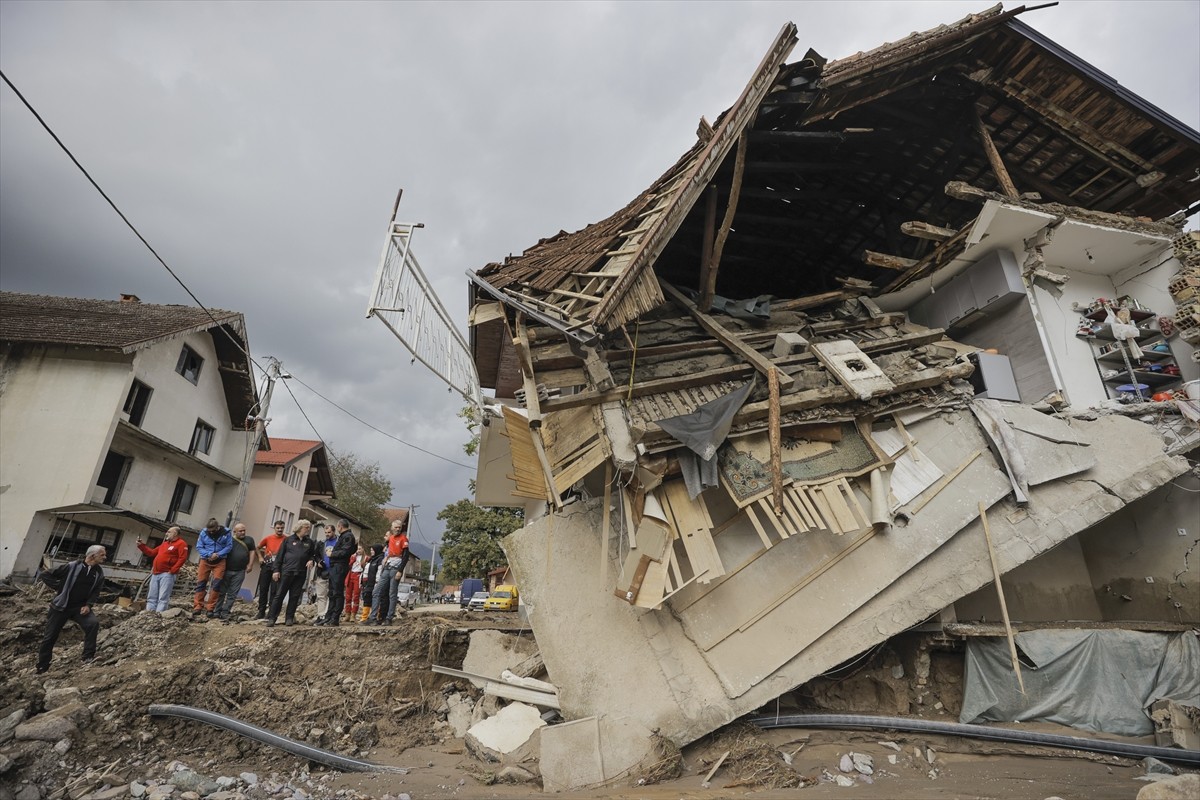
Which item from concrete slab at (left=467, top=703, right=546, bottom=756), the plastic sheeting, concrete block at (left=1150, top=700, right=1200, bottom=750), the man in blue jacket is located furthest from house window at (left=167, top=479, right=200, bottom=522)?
concrete block at (left=1150, top=700, right=1200, bottom=750)

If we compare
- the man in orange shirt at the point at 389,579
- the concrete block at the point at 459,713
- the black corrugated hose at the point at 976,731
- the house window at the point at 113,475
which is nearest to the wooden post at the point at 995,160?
the black corrugated hose at the point at 976,731

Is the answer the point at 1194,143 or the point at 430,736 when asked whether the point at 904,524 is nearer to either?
the point at 430,736

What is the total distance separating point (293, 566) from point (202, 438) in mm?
16311

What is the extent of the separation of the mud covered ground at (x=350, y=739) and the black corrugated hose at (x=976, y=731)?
11 cm

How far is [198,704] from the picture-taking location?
6.52 meters

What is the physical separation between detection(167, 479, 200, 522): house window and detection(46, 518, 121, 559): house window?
252 cm

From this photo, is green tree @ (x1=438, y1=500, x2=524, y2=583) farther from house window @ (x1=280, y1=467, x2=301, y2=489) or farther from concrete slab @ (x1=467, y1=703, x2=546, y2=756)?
concrete slab @ (x1=467, y1=703, x2=546, y2=756)

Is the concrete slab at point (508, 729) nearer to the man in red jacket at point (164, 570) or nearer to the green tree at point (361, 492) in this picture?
the man in red jacket at point (164, 570)

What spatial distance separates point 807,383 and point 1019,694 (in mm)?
4842

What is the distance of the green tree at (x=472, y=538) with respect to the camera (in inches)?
1079

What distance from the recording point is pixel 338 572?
929cm

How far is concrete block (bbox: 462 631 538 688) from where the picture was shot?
25.3 feet

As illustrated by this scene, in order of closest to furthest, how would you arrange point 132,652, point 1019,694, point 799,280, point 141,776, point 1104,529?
point 141,776 < point 1019,694 < point 132,652 < point 1104,529 < point 799,280

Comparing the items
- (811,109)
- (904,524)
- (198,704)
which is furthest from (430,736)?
(811,109)
